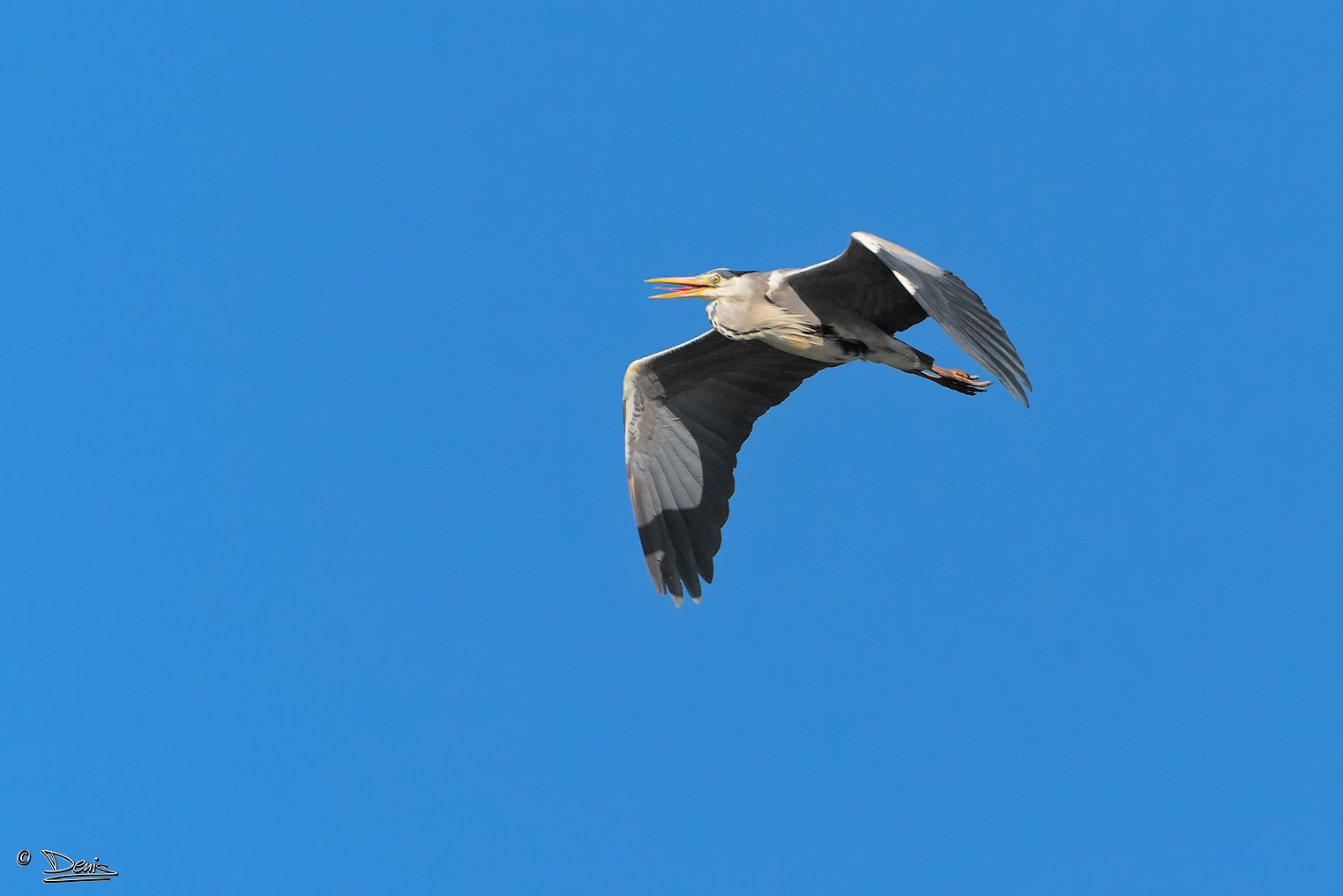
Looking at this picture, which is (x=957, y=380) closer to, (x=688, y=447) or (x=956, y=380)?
(x=956, y=380)

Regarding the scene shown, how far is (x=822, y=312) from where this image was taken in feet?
32.9

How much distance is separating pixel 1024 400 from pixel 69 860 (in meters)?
8.15

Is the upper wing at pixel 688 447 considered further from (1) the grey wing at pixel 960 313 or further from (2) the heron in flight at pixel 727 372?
(1) the grey wing at pixel 960 313

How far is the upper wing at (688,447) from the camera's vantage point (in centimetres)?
1116

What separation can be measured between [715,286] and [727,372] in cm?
110

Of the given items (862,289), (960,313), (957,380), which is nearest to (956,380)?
(957,380)

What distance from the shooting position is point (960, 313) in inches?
320

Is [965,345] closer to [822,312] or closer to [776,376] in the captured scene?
[822,312]

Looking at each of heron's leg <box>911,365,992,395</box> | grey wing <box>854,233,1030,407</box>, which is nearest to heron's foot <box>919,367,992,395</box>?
heron's leg <box>911,365,992,395</box>

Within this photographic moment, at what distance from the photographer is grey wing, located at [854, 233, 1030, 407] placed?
7.69m

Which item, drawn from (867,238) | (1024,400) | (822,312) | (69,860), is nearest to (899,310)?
(822,312)

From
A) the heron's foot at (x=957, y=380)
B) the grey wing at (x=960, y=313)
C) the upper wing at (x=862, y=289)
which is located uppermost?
the upper wing at (x=862, y=289)

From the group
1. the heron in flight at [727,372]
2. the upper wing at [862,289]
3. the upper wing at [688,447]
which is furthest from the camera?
the upper wing at [688,447]

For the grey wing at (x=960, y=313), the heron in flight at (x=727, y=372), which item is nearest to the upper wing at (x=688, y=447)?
the heron in flight at (x=727, y=372)
